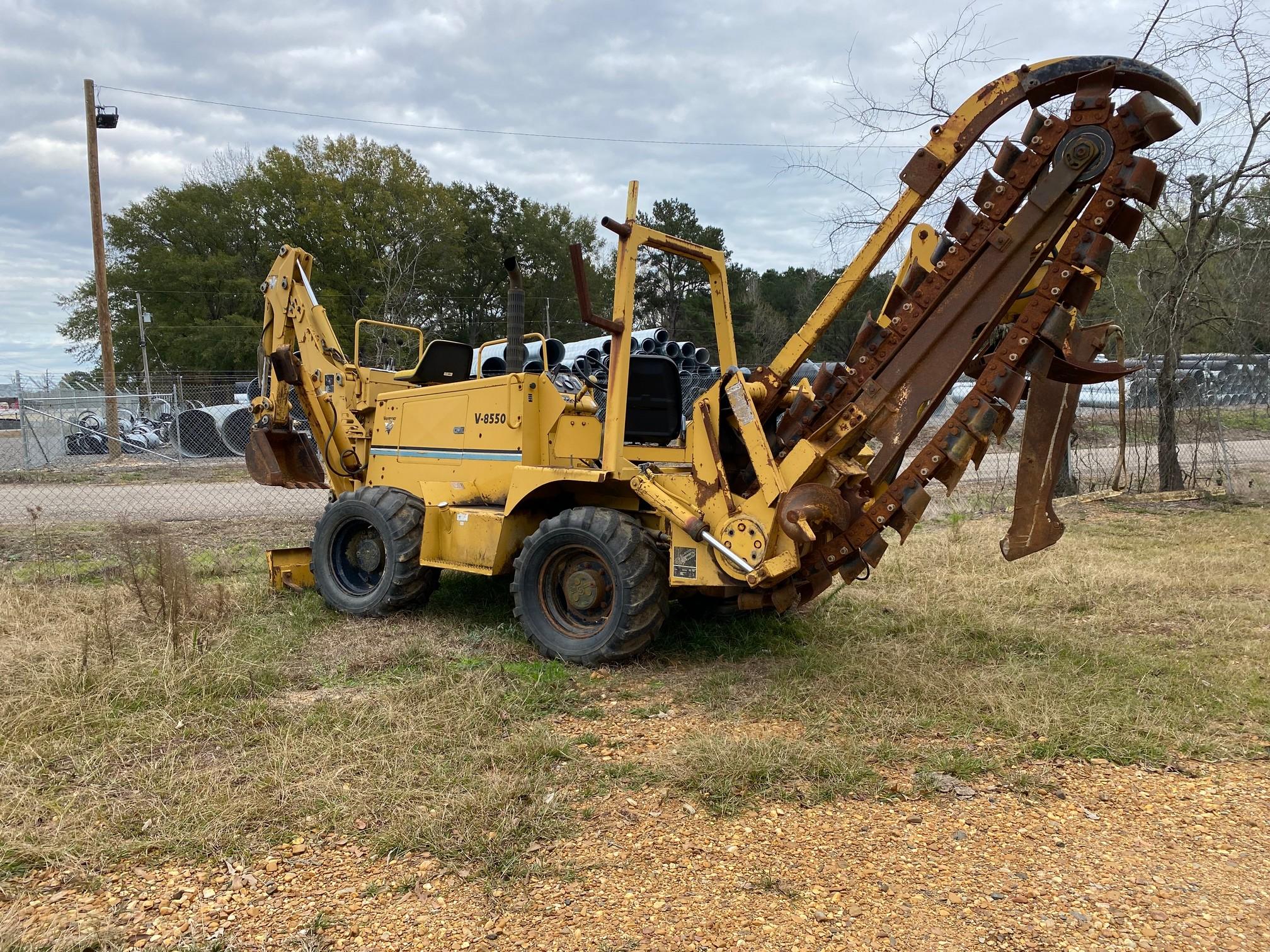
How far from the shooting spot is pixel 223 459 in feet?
65.5

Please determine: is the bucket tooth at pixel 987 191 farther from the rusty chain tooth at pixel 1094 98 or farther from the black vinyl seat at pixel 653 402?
the black vinyl seat at pixel 653 402

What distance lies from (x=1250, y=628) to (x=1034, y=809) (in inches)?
136

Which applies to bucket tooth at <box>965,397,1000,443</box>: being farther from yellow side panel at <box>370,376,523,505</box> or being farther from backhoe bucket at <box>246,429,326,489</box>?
backhoe bucket at <box>246,429,326,489</box>

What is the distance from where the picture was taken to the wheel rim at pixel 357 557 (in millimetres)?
6512

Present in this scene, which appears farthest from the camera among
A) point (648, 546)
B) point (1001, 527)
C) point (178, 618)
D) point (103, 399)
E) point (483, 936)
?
point (103, 399)

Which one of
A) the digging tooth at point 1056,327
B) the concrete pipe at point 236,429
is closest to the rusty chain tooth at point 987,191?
the digging tooth at point 1056,327

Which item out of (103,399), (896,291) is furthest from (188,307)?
(896,291)

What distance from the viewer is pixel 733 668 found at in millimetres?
5176

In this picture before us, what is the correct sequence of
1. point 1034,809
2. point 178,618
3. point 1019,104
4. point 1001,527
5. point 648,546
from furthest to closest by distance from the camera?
point 1001,527
point 178,618
point 648,546
point 1019,104
point 1034,809

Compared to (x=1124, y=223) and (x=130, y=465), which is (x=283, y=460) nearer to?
(x=1124, y=223)

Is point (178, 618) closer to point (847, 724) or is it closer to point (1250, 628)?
point (847, 724)

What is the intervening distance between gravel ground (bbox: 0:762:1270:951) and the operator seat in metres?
4.54

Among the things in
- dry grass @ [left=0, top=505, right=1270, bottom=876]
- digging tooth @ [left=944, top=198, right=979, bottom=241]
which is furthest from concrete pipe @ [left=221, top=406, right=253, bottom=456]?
digging tooth @ [left=944, top=198, right=979, bottom=241]

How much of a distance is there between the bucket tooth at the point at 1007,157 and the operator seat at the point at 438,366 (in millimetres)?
4393
